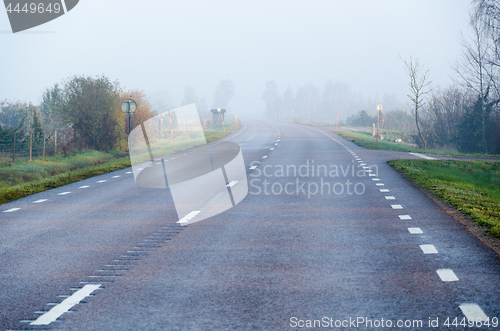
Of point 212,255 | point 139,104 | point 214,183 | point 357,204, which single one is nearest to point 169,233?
point 212,255

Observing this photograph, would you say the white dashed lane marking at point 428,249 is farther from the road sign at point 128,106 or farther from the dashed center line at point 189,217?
the road sign at point 128,106

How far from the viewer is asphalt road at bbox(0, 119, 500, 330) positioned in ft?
14.2

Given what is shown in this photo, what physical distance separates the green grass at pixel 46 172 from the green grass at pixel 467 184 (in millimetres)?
10174

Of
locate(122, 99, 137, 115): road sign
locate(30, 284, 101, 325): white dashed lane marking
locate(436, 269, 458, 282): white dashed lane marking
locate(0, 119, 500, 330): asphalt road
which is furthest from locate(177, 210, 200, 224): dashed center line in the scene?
locate(122, 99, 137, 115): road sign

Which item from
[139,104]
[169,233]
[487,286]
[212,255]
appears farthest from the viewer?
[139,104]

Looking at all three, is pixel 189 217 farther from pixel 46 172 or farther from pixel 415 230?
pixel 46 172

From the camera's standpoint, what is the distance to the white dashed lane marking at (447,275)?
17.3 ft

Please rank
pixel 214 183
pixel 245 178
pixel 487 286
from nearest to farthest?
pixel 487 286
pixel 214 183
pixel 245 178

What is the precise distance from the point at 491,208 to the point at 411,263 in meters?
5.00

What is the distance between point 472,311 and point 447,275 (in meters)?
1.09

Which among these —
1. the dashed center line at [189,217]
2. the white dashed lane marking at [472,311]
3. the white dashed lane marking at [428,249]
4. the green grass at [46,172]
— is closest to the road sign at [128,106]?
the green grass at [46,172]

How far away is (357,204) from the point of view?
10484mm

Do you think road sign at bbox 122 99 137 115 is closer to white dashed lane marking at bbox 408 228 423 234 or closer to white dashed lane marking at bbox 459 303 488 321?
white dashed lane marking at bbox 408 228 423 234

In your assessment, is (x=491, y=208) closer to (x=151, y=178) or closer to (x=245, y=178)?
(x=245, y=178)
